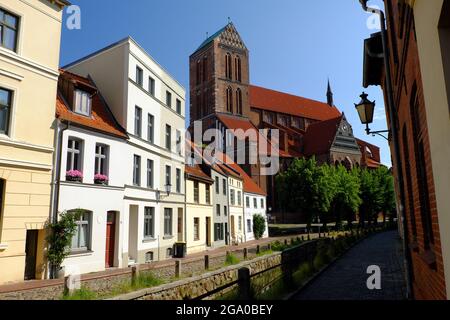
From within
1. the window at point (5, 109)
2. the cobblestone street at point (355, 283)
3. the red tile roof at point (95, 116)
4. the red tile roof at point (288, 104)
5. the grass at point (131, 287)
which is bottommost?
the cobblestone street at point (355, 283)

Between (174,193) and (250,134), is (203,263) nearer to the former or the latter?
(174,193)

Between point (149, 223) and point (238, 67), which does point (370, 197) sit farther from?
point (149, 223)

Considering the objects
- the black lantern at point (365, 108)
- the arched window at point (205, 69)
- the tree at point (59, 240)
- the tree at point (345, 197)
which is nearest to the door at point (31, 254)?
the tree at point (59, 240)

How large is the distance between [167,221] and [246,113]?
43.9 metres

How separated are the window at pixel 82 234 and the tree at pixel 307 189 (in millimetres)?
29633

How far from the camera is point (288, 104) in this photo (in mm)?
80750

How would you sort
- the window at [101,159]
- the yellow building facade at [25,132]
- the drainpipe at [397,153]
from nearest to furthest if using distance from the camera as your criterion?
the drainpipe at [397,153]
the yellow building facade at [25,132]
the window at [101,159]

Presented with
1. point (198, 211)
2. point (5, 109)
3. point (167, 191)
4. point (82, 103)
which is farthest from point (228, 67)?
point (5, 109)

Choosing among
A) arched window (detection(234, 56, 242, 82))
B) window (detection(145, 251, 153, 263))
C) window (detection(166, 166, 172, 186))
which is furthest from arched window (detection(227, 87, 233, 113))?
window (detection(145, 251, 153, 263))

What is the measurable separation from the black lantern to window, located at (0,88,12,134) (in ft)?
39.8

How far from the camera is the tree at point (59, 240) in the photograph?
1395 centimetres

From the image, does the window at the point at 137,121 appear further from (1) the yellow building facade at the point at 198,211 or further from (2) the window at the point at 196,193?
(2) the window at the point at 196,193

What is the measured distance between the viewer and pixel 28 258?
44.9ft

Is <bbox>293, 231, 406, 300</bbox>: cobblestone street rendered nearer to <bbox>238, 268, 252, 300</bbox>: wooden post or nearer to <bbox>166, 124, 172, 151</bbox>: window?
<bbox>238, 268, 252, 300</bbox>: wooden post
